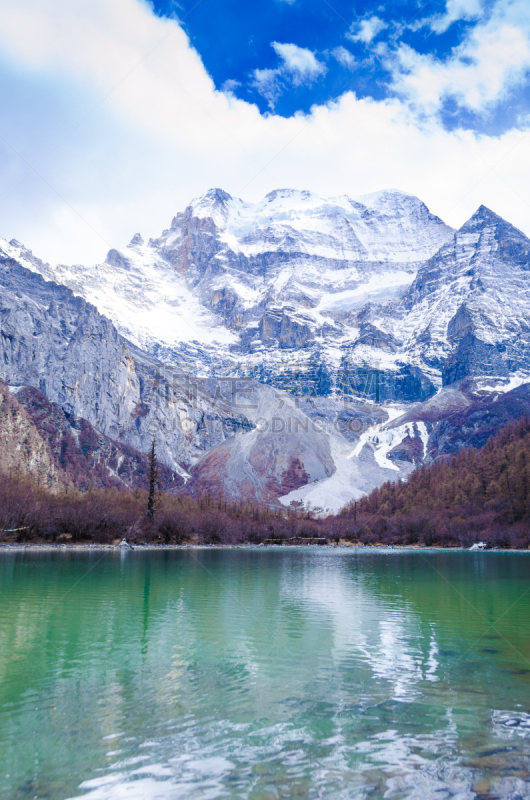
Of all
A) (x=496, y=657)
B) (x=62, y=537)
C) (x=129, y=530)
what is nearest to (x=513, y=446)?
(x=129, y=530)

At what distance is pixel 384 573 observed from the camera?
51375mm

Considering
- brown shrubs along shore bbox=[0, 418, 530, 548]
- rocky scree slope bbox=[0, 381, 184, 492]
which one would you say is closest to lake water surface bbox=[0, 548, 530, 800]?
brown shrubs along shore bbox=[0, 418, 530, 548]

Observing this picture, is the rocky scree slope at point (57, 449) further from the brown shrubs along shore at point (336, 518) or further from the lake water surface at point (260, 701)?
the lake water surface at point (260, 701)

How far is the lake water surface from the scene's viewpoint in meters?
9.03

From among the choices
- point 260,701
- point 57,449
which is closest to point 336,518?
point 57,449

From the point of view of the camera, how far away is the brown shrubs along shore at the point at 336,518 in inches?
3371

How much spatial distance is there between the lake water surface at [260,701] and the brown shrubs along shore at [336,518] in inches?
2365

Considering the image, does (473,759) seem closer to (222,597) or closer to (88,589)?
(222,597)

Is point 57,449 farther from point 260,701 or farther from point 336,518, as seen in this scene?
Result: point 260,701

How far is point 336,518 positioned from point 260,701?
148 m

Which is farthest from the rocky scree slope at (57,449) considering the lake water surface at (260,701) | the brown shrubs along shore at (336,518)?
the lake water surface at (260,701)

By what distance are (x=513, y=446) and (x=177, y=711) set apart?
122 meters

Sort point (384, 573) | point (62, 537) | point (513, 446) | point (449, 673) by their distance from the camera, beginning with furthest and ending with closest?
point (513, 446)
point (62, 537)
point (384, 573)
point (449, 673)

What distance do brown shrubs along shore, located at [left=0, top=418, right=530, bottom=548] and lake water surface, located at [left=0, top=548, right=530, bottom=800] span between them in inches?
2365
